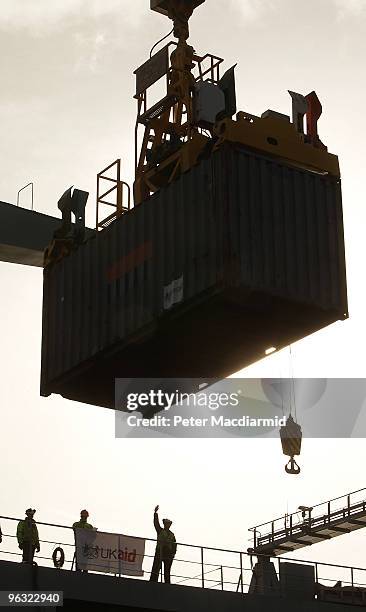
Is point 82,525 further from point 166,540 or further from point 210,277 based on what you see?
point 210,277

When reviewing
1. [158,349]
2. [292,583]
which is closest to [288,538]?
[292,583]

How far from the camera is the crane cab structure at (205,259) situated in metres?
28.9

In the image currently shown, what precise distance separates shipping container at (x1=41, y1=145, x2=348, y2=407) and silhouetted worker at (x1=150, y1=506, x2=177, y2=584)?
4588 millimetres

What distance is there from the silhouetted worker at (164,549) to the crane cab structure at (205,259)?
181 inches

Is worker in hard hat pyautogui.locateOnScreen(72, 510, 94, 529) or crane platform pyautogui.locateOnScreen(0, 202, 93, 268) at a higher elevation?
crane platform pyautogui.locateOnScreen(0, 202, 93, 268)

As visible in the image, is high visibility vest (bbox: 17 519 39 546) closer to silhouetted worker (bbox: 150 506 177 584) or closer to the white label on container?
silhouetted worker (bbox: 150 506 177 584)

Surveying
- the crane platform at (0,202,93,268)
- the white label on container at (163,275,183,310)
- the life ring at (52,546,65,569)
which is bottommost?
the life ring at (52,546,65,569)

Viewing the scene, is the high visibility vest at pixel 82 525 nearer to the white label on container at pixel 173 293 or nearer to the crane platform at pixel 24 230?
the white label on container at pixel 173 293

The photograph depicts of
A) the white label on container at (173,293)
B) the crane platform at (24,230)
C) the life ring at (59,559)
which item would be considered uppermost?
the crane platform at (24,230)

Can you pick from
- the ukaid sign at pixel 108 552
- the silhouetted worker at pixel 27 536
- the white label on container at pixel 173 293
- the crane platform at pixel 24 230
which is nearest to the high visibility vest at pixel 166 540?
the ukaid sign at pixel 108 552

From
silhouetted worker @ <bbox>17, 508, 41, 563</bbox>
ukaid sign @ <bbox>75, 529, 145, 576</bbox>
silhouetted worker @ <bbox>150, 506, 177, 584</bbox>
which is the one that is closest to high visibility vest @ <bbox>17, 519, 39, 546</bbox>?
silhouetted worker @ <bbox>17, 508, 41, 563</bbox>

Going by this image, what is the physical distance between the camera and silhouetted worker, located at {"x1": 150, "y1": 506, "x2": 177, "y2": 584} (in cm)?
2812

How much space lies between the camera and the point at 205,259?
2875 cm

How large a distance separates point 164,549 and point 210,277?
6186 mm
